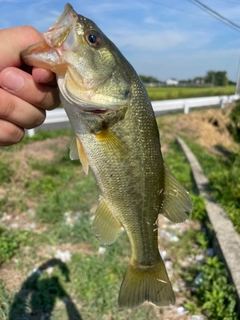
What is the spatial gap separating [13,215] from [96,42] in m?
4.18

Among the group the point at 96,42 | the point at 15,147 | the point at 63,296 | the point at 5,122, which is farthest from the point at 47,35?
the point at 15,147

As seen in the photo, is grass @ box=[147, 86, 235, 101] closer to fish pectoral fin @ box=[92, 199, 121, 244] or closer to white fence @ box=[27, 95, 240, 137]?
white fence @ box=[27, 95, 240, 137]

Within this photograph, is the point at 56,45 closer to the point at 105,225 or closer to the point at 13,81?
the point at 13,81

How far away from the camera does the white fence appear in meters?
10.5

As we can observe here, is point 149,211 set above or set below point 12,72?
below

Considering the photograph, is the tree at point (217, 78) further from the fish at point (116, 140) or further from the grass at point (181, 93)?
the fish at point (116, 140)

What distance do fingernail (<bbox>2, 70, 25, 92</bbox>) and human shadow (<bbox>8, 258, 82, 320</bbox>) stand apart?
244cm

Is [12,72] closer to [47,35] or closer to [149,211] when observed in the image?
[47,35]

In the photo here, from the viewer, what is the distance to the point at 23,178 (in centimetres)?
639

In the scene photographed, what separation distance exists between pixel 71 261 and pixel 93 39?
10.4ft

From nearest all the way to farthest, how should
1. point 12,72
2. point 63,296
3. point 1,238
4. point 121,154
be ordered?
point 12,72 < point 121,154 < point 63,296 < point 1,238

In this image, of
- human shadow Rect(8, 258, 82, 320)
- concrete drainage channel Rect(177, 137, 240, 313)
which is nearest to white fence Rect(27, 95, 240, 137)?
concrete drainage channel Rect(177, 137, 240, 313)

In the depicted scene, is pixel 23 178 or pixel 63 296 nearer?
pixel 63 296

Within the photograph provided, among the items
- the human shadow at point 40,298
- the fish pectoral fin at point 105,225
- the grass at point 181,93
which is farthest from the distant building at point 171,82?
the fish pectoral fin at point 105,225
